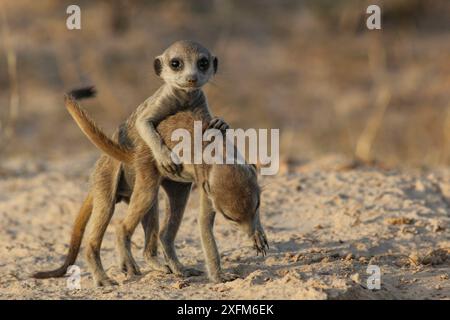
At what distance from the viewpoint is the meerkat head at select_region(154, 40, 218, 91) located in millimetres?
5770

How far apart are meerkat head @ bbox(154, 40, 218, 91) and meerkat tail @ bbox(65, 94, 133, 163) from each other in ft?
1.82

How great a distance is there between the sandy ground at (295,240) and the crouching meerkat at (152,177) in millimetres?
205

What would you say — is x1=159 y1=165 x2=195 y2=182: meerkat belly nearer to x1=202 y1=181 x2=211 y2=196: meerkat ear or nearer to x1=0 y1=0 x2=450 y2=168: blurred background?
x1=202 y1=181 x2=211 y2=196: meerkat ear

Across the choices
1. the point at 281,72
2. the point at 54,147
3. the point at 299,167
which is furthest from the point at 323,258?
the point at 281,72

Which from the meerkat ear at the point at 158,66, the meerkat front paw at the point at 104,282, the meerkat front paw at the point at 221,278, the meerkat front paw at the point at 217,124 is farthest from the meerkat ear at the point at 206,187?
the meerkat ear at the point at 158,66

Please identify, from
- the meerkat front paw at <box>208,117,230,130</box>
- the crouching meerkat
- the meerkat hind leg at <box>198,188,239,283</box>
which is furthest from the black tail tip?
the meerkat hind leg at <box>198,188,239,283</box>

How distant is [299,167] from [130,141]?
143 inches

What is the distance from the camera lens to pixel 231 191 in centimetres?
518

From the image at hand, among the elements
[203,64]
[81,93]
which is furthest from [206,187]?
[81,93]

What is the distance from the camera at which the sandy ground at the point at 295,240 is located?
530cm

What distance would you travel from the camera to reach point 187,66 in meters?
5.82

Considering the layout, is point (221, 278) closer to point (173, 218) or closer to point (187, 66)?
point (173, 218)
